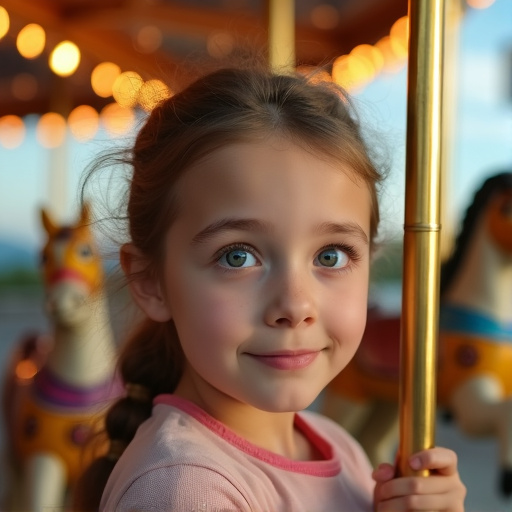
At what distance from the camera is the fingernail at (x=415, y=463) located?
2.71ft

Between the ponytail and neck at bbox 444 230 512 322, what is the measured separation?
1.68 m

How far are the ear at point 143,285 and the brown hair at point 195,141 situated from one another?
0.02 m

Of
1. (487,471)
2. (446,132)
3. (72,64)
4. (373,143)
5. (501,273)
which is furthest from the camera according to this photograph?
(72,64)

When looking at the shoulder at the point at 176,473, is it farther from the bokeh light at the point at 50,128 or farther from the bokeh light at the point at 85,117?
the bokeh light at the point at 50,128

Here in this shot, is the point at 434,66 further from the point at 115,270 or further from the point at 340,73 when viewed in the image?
the point at 340,73

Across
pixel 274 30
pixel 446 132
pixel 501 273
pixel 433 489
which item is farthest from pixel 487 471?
pixel 433 489

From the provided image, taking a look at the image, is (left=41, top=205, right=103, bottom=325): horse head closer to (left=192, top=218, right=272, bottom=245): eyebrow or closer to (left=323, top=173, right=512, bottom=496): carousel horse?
(left=323, top=173, right=512, bottom=496): carousel horse

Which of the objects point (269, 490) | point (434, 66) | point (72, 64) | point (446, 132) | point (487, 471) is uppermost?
point (72, 64)

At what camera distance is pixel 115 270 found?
1.17m

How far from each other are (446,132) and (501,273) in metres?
1.57

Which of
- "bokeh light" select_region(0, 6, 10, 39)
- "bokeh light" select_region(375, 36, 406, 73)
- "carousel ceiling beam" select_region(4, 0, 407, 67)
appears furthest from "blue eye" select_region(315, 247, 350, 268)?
"bokeh light" select_region(375, 36, 406, 73)

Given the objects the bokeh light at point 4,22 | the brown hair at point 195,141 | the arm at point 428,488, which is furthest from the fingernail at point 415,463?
the bokeh light at point 4,22

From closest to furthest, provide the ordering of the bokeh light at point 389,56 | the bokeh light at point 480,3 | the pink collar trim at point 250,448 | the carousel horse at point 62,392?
1. the pink collar trim at point 250,448
2. the carousel horse at point 62,392
3. the bokeh light at point 480,3
4. the bokeh light at point 389,56

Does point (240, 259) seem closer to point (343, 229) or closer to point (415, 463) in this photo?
point (343, 229)
